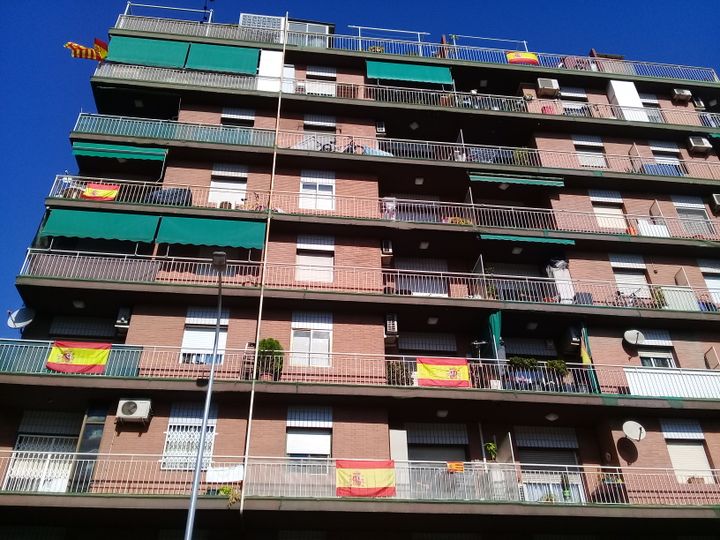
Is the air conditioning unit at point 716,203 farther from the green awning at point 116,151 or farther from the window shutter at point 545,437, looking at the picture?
the green awning at point 116,151

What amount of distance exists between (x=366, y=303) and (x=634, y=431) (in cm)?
954

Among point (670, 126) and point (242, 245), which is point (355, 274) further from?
point (670, 126)

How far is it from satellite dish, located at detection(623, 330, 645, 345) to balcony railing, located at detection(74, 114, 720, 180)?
7465 mm

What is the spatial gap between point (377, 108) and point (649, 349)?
48.5 ft

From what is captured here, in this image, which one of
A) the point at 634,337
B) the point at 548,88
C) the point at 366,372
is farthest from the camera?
the point at 548,88

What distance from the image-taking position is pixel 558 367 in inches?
833

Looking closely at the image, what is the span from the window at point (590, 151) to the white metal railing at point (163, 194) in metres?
14.3

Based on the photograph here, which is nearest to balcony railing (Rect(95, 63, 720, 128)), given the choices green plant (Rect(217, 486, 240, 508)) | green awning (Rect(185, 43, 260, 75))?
green awning (Rect(185, 43, 260, 75))

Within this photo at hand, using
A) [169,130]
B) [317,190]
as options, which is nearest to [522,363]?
[317,190]

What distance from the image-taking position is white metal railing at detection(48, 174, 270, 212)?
74.7 feet

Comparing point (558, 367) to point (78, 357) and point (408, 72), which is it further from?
point (78, 357)

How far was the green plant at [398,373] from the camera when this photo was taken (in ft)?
67.4

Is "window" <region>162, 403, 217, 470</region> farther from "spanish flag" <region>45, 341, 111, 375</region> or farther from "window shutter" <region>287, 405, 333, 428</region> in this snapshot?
"spanish flag" <region>45, 341, 111, 375</region>

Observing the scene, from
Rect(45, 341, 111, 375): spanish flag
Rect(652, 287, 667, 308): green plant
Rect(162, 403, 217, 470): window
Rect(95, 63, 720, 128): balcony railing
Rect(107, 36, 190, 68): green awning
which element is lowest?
Rect(162, 403, 217, 470): window
